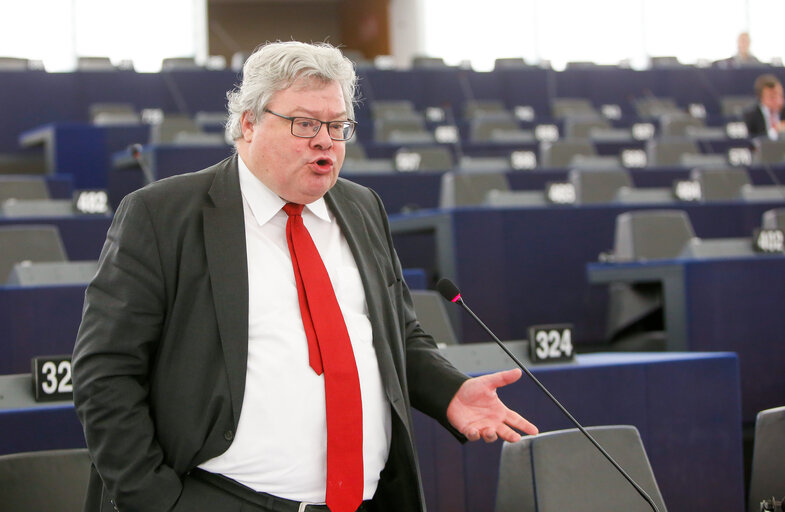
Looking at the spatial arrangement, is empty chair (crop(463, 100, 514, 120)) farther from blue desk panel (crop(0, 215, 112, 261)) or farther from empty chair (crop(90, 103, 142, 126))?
blue desk panel (crop(0, 215, 112, 261))

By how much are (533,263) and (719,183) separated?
76.0 inches

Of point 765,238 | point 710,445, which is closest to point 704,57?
point 765,238

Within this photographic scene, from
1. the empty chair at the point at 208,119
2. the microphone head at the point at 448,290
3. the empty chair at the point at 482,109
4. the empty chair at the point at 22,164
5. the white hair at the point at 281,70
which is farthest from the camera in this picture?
the empty chair at the point at 482,109

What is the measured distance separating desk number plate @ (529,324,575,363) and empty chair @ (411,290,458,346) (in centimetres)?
39

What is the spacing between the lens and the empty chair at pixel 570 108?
9.51 metres

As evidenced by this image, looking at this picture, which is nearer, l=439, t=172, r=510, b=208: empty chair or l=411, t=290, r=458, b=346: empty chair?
l=411, t=290, r=458, b=346: empty chair

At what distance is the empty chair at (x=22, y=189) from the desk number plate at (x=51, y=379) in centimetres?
318

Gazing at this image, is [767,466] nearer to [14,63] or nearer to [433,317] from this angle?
[433,317]

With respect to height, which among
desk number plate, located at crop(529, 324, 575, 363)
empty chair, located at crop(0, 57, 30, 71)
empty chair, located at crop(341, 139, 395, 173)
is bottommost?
desk number plate, located at crop(529, 324, 575, 363)

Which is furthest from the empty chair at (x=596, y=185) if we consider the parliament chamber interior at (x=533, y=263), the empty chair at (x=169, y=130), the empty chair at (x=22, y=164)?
the empty chair at (x=22, y=164)

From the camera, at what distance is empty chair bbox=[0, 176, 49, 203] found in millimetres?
5121

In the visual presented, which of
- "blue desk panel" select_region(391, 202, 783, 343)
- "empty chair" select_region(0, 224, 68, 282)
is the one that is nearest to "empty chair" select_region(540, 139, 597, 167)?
"blue desk panel" select_region(391, 202, 783, 343)

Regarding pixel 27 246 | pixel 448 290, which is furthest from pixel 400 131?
pixel 448 290

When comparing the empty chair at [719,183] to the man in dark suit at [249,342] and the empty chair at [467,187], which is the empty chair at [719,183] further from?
the man in dark suit at [249,342]
